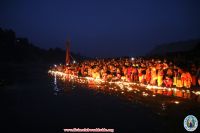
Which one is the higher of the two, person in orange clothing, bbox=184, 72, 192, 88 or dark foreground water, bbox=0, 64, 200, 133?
person in orange clothing, bbox=184, 72, 192, 88

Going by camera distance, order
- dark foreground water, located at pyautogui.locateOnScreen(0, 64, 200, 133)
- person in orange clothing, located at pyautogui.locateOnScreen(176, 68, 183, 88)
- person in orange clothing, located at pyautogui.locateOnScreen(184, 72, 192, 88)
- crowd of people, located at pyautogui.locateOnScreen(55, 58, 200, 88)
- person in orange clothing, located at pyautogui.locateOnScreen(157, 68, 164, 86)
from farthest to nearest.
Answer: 1. person in orange clothing, located at pyautogui.locateOnScreen(157, 68, 164, 86)
2. person in orange clothing, located at pyautogui.locateOnScreen(176, 68, 183, 88)
3. crowd of people, located at pyautogui.locateOnScreen(55, 58, 200, 88)
4. person in orange clothing, located at pyautogui.locateOnScreen(184, 72, 192, 88)
5. dark foreground water, located at pyautogui.locateOnScreen(0, 64, 200, 133)

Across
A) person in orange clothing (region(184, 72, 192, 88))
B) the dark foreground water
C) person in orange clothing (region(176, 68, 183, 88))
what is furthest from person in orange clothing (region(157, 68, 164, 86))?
the dark foreground water

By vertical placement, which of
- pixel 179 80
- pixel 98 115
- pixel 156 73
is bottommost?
pixel 98 115

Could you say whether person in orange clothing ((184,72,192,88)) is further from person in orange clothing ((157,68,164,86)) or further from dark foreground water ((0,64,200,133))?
dark foreground water ((0,64,200,133))

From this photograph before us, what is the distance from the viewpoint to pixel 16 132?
40.3 ft

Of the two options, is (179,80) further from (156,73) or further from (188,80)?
(156,73)

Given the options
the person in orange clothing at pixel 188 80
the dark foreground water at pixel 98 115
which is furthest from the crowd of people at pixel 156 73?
the dark foreground water at pixel 98 115

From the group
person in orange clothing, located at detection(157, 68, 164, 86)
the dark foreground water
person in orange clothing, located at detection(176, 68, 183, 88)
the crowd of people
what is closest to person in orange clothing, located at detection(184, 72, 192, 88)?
the crowd of people

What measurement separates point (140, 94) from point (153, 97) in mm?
1912

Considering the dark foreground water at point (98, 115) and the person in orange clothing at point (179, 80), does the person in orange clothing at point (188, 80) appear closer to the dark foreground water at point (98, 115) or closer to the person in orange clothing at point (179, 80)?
the person in orange clothing at point (179, 80)

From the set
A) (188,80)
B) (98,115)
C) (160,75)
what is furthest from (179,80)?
(98,115)

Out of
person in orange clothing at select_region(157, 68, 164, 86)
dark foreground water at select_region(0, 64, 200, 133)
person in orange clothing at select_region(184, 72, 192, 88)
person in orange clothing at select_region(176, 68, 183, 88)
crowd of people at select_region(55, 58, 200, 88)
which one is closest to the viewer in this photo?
dark foreground water at select_region(0, 64, 200, 133)

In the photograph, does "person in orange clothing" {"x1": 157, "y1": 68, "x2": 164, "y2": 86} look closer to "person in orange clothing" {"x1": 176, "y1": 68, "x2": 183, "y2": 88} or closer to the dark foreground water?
"person in orange clothing" {"x1": 176, "y1": 68, "x2": 183, "y2": 88}

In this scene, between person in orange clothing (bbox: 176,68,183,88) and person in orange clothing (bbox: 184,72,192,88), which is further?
person in orange clothing (bbox: 176,68,183,88)
